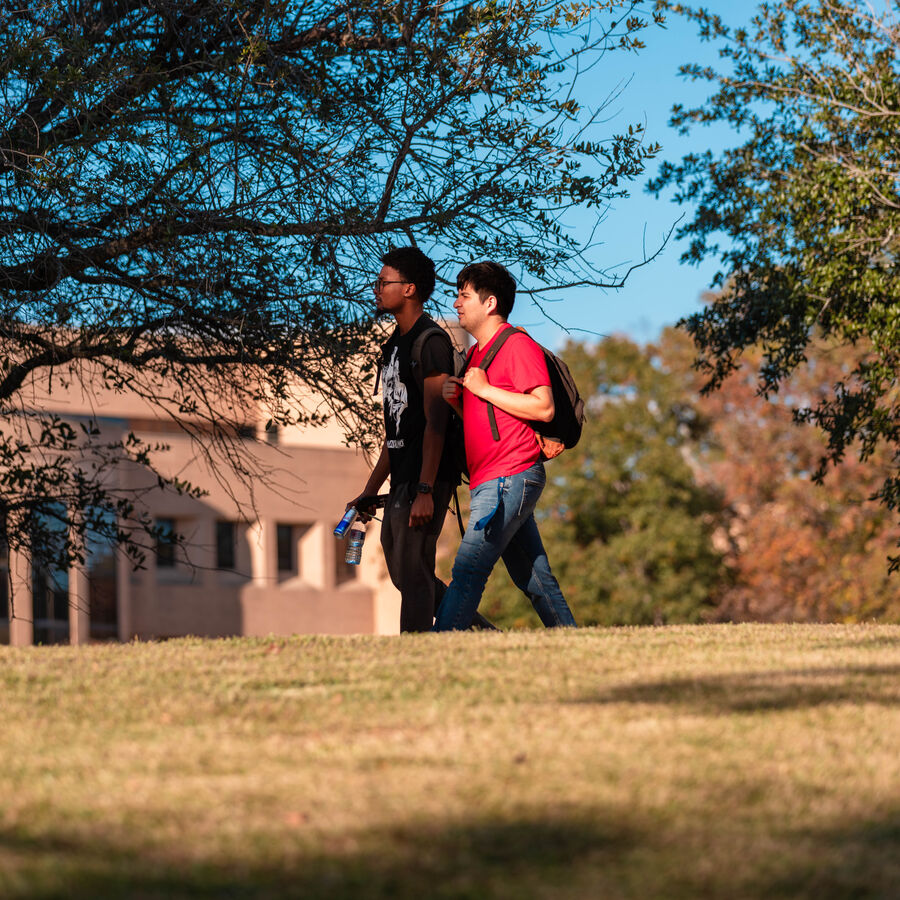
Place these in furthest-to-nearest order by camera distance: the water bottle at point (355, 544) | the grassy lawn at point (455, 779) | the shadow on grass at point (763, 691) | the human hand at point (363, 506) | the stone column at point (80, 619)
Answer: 1. the stone column at point (80, 619)
2. the human hand at point (363, 506)
3. the water bottle at point (355, 544)
4. the shadow on grass at point (763, 691)
5. the grassy lawn at point (455, 779)

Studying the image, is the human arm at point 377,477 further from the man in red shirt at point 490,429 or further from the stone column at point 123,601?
the stone column at point 123,601

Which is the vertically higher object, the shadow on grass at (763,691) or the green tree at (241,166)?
the green tree at (241,166)

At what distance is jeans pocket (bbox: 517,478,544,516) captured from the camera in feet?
21.3

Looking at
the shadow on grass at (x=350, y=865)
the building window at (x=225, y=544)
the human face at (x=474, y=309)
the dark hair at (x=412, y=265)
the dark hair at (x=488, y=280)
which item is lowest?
the shadow on grass at (x=350, y=865)

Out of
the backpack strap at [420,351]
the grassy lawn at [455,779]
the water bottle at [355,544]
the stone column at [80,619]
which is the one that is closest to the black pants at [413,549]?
the water bottle at [355,544]

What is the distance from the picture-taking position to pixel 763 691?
4.46 meters

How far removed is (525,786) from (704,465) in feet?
135

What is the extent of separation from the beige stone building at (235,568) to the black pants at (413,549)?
2573 cm

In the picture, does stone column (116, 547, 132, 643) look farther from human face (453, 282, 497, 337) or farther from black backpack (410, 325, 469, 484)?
human face (453, 282, 497, 337)

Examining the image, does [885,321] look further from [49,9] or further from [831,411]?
[49,9]

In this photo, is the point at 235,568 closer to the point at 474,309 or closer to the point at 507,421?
the point at 474,309

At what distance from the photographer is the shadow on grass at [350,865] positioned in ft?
8.18

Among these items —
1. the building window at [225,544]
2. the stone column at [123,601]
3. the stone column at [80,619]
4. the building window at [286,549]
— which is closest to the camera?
the stone column at [80,619]

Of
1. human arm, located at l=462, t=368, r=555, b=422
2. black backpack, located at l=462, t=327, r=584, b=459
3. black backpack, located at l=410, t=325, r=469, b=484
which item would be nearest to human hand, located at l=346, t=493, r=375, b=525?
black backpack, located at l=410, t=325, r=469, b=484
